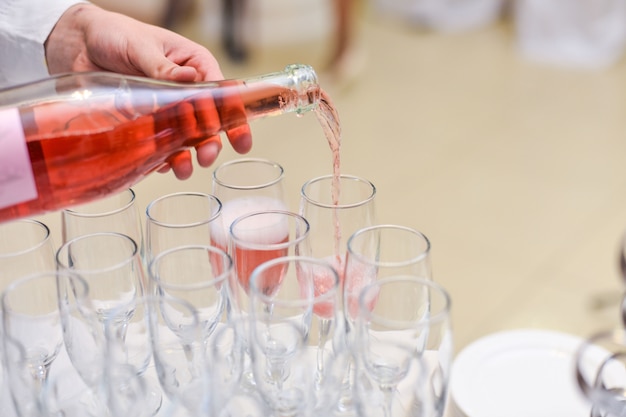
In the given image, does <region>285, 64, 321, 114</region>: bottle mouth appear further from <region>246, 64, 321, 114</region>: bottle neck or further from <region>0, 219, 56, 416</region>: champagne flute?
Answer: <region>0, 219, 56, 416</region>: champagne flute

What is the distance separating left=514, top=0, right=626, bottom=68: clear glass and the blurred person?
297 cm

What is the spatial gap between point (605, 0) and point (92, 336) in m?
3.42

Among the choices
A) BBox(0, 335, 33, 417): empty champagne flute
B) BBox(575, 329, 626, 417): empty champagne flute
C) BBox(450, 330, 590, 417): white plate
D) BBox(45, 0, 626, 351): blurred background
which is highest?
BBox(0, 335, 33, 417): empty champagne flute

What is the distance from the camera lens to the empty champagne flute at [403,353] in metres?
0.70

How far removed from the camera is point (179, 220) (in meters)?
0.94

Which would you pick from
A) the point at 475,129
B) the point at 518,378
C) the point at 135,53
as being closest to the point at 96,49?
the point at 135,53

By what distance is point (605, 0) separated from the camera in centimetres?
364

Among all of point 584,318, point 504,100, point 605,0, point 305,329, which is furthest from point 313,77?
point 605,0

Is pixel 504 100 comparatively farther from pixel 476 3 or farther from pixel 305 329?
pixel 305 329

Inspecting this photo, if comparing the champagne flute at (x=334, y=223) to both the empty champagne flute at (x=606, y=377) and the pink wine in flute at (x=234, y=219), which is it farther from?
the empty champagne flute at (x=606, y=377)

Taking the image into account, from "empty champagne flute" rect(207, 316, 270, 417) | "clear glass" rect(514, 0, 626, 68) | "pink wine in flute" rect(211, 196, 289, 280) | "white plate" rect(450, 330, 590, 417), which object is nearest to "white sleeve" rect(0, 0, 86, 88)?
"pink wine in flute" rect(211, 196, 289, 280)

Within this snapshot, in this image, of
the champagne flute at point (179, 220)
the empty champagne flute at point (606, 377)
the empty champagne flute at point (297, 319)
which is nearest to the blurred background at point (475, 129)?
the champagne flute at point (179, 220)

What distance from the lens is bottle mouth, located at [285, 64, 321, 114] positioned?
94 centimetres

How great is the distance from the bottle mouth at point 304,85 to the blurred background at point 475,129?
394mm
